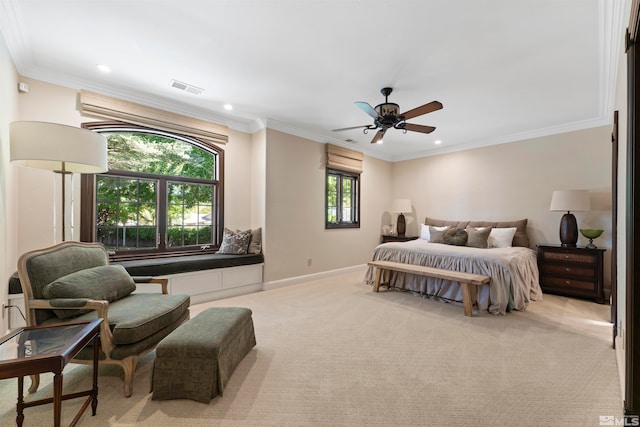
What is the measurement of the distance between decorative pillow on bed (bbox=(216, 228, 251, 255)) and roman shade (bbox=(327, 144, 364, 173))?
204 centimetres

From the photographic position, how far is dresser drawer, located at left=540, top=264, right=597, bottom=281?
3.69m

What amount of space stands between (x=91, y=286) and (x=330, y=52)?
8.83ft

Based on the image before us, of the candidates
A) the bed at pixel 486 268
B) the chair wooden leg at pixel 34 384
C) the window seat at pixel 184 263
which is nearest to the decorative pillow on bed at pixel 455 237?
the bed at pixel 486 268

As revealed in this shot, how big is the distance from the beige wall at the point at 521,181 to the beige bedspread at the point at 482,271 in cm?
86

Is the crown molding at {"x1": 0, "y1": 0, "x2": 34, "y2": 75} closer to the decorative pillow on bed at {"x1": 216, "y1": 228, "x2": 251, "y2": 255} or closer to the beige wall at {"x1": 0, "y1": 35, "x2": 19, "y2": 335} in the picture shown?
the beige wall at {"x1": 0, "y1": 35, "x2": 19, "y2": 335}

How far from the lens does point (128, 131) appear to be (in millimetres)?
3529

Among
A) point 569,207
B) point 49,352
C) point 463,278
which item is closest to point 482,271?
point 463,278

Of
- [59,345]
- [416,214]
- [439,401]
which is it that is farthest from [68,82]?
[416,214]

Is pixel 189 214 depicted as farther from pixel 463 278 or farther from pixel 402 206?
pixel 402 206

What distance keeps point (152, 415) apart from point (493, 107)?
15.4 ft

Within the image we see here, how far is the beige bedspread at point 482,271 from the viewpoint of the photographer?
325 cm

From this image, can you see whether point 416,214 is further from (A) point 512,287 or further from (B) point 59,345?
(B) point 59,345

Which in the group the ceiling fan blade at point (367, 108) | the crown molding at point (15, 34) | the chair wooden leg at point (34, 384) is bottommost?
the chair wooden leg at point (34, 384)

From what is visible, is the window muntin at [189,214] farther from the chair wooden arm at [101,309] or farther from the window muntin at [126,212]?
the chair wooden arm at [101,309]
